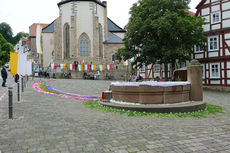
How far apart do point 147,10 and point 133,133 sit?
1753 cm

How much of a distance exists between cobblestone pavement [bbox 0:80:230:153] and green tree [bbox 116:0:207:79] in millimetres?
12661

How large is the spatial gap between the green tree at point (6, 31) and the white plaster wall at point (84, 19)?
6103 cm

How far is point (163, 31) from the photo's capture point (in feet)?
63.4

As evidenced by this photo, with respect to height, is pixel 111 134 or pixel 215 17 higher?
pixel 215 17

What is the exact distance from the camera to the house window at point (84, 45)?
43.0 meters

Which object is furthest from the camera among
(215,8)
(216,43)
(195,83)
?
(216,43)

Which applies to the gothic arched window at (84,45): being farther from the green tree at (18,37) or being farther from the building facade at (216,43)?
the green tree at (18,37)


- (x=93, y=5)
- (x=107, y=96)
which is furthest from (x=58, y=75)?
(x=107, y=96)

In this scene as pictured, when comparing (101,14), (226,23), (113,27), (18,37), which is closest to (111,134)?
(226,23)

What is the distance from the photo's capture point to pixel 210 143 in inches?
190

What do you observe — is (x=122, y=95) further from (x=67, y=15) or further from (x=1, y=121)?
(x=67, y=15)

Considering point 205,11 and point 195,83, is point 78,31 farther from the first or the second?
point 195,83

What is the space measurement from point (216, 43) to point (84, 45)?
86.9 ft

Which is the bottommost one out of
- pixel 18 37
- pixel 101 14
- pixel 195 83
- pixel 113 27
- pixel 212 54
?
pixel 195 83
